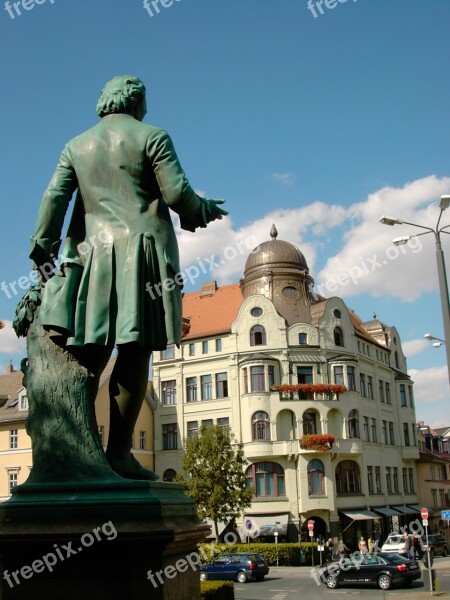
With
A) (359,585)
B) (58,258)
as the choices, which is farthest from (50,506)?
(359,585)

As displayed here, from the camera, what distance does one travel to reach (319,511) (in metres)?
43.5

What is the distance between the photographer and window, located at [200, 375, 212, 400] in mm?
47031

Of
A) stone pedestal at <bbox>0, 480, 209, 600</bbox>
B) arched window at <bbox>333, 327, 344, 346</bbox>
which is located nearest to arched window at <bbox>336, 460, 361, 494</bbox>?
arched window at <bbox>333, 327, 344, 346</bbox>

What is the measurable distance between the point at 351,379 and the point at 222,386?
838cm

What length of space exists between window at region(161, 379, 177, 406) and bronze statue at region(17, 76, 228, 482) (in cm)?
4363

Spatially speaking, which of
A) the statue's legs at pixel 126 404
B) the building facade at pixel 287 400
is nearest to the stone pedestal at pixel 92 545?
the statue's legs at pixel 126 404

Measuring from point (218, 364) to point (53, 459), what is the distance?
42.2 m

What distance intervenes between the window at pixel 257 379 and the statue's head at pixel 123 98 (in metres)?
39.3

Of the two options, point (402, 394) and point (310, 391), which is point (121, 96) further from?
point (402, 394)

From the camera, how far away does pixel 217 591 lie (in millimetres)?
15070

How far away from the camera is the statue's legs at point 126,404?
519 centimetres

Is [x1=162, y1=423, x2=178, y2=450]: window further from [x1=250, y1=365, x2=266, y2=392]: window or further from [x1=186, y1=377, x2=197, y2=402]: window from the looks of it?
[x1=250, y1=365, x2=266, y2=392]: window

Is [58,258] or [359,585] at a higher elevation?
[58,258]

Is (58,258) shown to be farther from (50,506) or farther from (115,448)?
(50,506)
